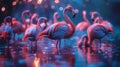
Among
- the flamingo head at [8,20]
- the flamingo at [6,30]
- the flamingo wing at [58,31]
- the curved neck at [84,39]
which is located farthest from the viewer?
the flamingo head at [8,20]

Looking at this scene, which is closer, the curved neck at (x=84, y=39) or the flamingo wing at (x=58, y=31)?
the flamingo wing at (x=58, y=31)

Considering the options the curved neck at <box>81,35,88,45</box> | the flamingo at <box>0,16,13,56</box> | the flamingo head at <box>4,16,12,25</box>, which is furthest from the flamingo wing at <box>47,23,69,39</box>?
the flamingo head at <box>4,16,12,25</box>

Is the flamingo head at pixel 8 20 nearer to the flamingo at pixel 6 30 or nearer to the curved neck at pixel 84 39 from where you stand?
the flamingo at pixel 6 30

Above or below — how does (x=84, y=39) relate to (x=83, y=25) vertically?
below

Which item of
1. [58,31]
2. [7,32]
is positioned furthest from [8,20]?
[58,31]

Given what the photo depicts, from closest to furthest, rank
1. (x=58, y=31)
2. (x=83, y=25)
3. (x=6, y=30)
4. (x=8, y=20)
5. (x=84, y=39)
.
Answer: (x=58, y=31) < (x=84, y=39) < (x=6, y=30) < (x=83, y=25) < (x=8, y=20)

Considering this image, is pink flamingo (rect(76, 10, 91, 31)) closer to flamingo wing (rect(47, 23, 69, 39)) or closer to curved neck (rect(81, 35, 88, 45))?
curved neck (rect(81, 35, 88, 45))

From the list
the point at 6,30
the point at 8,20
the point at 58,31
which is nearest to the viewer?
the point at 58,31

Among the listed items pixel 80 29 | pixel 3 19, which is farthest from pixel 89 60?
pixel 3 19

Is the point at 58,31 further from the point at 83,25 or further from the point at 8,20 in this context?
the point at 8,20

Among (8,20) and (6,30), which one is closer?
(6,30)

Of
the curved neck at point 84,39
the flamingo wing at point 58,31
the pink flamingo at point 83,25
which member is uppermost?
the pink flamingo at point 83,25

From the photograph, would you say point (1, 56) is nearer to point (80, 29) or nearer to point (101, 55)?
point (101, 55)

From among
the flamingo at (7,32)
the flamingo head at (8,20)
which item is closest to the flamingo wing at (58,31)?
the flamingo at (7,32)
